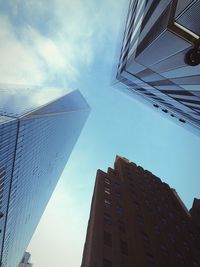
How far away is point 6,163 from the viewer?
6053 cm

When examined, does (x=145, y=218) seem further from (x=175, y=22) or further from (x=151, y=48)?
(x=175, y=22)

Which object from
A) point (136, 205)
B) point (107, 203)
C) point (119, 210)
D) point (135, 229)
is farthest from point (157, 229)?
point (107, 203)

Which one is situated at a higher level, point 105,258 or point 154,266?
point 105,258

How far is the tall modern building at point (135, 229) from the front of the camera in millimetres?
23969

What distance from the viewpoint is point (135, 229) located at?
30.7 meters

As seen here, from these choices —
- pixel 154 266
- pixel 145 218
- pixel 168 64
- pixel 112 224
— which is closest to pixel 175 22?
pixel 168 64

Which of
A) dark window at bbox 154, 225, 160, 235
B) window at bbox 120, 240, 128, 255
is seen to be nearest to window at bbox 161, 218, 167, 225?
dark window at bbox 154, 225, 160, 235

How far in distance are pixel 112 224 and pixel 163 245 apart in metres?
6.59

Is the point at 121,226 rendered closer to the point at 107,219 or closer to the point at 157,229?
the point at 107,219

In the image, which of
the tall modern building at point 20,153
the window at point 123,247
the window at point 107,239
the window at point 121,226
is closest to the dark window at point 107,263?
the window at point 107,239

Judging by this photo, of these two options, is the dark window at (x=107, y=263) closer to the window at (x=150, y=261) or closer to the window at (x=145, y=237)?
the window at (x=150, y=261)

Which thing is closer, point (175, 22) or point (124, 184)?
point (175, 22)

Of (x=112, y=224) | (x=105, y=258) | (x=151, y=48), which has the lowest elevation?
(x=105, y=258)

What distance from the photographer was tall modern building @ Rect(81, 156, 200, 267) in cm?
2397
